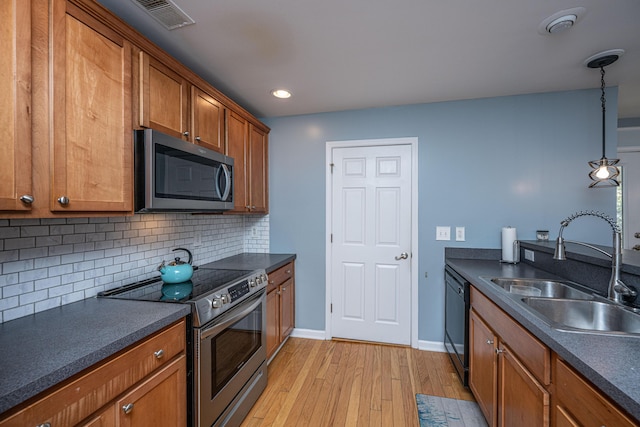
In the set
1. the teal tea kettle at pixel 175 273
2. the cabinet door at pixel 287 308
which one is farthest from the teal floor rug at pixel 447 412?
the teal tea kettle at pixel 175 273

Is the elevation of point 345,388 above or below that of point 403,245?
below

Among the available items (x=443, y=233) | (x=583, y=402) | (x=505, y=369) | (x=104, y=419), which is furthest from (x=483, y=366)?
(x=104, y=419)

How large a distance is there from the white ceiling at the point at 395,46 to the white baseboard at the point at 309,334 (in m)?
2.38

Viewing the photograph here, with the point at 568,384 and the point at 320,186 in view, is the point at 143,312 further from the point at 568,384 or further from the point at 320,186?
the point at 320,186

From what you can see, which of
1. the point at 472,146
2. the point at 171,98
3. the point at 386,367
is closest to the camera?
the point at 171,98

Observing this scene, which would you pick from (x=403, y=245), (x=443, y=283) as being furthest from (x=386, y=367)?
(x=403, y=245)

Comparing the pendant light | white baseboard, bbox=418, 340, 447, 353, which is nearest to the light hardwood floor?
white baseboard, bbox=418, 340, 447, 353

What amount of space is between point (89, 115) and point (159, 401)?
50.0 inches

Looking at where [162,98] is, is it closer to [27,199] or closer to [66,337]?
[27,199]

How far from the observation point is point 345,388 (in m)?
2.13

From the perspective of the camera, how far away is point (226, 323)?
1580mm

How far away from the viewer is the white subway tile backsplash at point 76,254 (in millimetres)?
1199

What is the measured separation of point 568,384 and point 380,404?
1.34 m

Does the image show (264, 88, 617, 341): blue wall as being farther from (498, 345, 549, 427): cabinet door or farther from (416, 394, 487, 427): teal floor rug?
(498, 345, 549, 427): cabinet door
